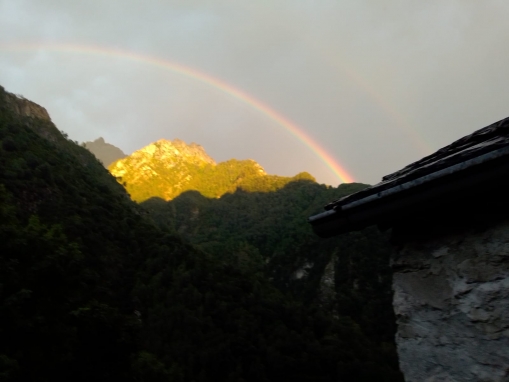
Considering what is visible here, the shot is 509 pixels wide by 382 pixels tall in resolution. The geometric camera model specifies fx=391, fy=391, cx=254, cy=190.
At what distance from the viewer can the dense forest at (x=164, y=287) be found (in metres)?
5.91

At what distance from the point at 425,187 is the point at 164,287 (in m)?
28.8

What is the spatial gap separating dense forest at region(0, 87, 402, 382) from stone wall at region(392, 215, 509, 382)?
465 cm

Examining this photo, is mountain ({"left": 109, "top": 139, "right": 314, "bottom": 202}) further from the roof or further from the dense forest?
the roof

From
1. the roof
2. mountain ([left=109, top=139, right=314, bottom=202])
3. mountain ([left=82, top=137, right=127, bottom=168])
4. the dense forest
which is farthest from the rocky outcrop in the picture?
mountain ([left=82, top=137, right=127, bottom=168])

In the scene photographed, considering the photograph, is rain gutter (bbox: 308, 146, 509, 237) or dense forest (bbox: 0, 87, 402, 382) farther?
dense forest (bbox: 0, 87, 402, 382)

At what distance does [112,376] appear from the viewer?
614cm

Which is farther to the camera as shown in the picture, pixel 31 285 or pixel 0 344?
pixel 31 285

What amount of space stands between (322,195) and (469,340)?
64.8 meters

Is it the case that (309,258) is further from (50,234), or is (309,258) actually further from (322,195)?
(50,234)

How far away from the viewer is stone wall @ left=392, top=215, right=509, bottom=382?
177cm

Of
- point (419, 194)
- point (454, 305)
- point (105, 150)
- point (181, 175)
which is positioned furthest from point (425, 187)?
point (105, 150)

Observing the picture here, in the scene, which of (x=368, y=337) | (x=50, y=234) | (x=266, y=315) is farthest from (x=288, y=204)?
(x=50, y=234)

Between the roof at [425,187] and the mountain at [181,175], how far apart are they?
73.0m

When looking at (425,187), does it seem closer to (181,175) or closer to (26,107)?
(26,107)
